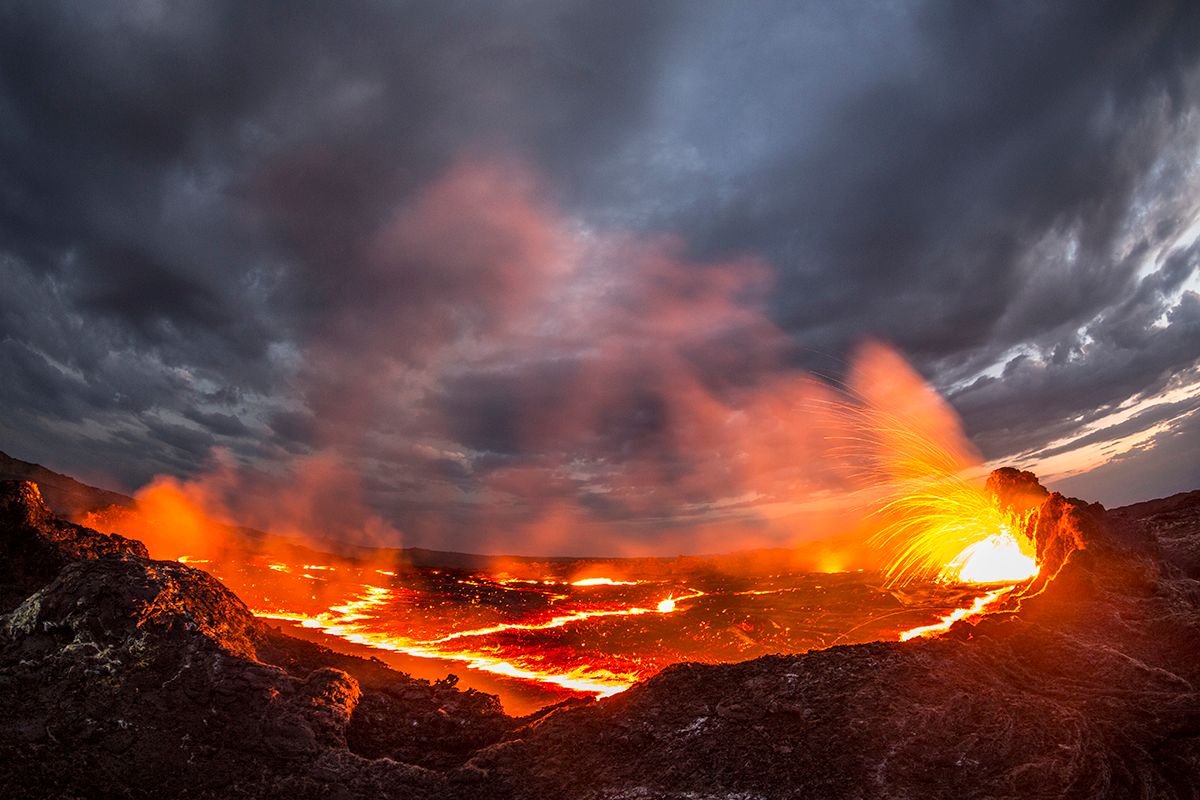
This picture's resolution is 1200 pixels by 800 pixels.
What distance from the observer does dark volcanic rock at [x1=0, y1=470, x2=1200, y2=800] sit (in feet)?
18.9

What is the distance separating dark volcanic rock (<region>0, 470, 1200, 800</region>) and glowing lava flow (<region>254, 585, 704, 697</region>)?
2179mm

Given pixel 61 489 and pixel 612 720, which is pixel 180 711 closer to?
pixel 612 720

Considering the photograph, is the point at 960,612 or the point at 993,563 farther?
the point at 993,563

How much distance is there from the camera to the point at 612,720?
22.5 feet

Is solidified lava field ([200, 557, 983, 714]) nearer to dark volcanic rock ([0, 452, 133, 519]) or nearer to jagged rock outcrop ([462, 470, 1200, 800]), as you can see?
jagged rock outcrop ([462, 470, 1200, 800])

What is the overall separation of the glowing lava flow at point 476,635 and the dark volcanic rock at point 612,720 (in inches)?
85.8

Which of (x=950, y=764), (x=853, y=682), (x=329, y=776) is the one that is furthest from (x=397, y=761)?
(x=950, y=764)

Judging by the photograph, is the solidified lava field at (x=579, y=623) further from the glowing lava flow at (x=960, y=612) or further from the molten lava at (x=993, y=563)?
the molten lava at (x=993, y=563)

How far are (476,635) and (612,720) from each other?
14.5 meters

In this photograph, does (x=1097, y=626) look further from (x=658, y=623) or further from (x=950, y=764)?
(x=658, y=623)

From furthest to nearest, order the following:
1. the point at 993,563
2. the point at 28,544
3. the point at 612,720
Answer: the point at 993,563, the point at 28,544, the point at 612,720

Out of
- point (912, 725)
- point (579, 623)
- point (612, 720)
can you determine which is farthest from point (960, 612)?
point (579, 623)

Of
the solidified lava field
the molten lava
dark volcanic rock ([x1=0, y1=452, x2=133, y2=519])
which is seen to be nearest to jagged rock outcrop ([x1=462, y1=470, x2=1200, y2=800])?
the solidified lava field

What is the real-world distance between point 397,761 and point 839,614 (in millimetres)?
14907
